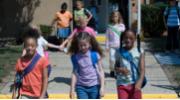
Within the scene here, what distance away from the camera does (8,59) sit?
55.1 ft

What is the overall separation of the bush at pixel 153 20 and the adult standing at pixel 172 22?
13.6ft

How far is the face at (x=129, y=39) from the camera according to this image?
782 centimetres

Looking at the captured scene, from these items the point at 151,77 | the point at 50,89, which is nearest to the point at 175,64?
the point at 151,77

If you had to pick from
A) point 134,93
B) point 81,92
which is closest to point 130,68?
point 134,93

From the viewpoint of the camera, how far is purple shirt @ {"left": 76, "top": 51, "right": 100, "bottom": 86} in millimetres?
7762

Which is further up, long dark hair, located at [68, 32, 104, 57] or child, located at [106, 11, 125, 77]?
long dark hair, located at [68, 32, 104, 57]

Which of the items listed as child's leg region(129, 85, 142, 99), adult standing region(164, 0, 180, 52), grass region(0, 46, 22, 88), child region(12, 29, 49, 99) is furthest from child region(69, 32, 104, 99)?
adult standing region(164, 0, 180, 52)

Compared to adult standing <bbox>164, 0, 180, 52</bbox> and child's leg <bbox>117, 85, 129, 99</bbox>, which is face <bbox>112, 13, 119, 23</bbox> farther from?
adult standing <bbox>164, 0, 180, 52</bbox>

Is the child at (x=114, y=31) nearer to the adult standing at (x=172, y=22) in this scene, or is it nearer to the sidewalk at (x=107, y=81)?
the sidewalk at (x=107, y=81)

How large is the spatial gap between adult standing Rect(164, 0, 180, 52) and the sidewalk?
4.54 ft

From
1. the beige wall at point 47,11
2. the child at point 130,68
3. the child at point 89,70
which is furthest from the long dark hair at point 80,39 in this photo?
the beige wall at point 47,11

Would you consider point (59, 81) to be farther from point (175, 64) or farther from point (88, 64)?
point (88, 64)

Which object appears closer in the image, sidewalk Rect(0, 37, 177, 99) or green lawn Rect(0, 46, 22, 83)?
sidewalk Rect(0, 37, 177, 99)

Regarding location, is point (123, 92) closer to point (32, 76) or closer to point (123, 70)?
point (123, 70)
